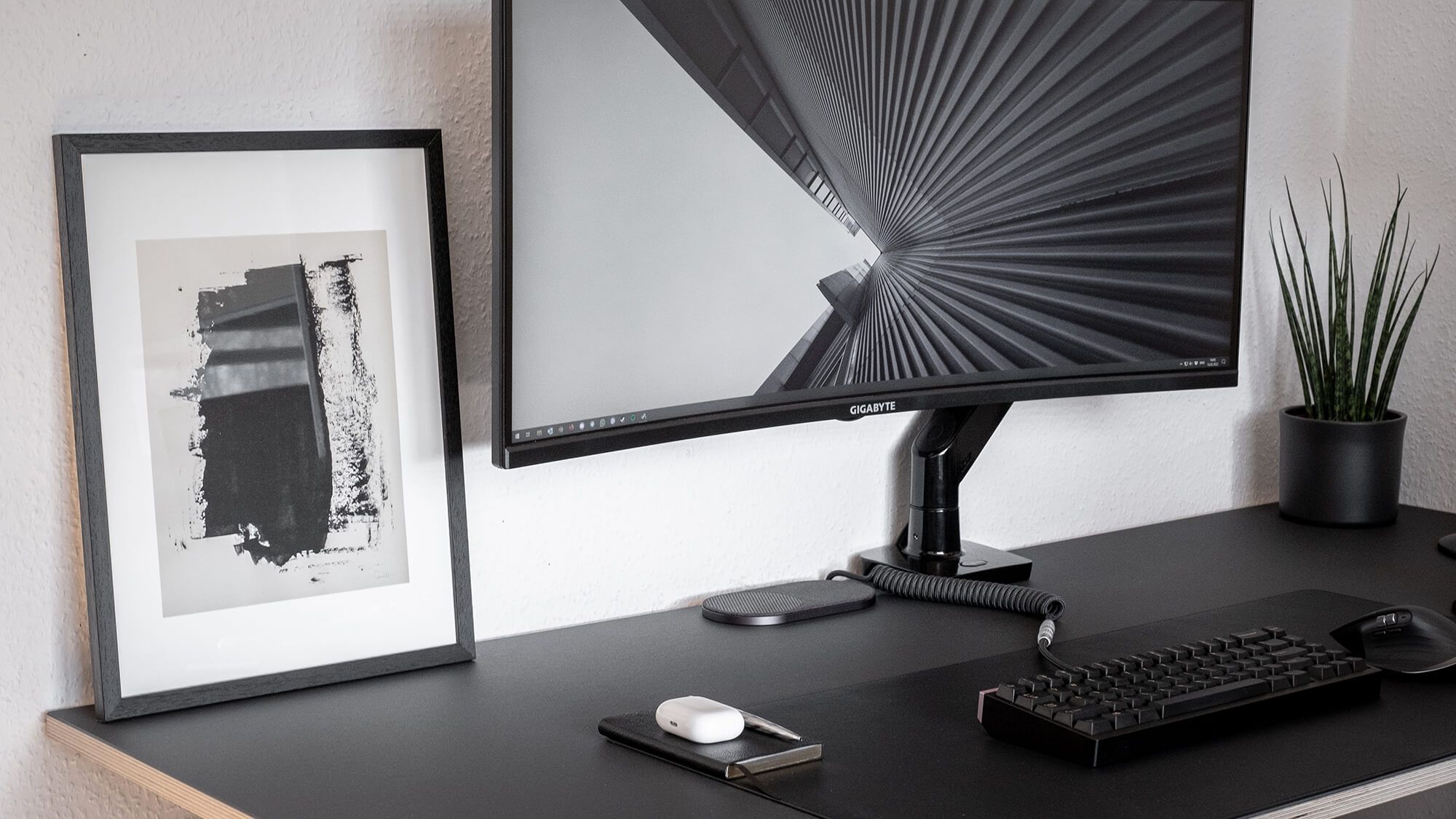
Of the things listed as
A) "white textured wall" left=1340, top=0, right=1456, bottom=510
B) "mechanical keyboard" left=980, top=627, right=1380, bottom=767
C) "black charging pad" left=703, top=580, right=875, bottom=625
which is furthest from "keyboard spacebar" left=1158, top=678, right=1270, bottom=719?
"white textured wall" left=1340, top=0, right=1456, bottom=510

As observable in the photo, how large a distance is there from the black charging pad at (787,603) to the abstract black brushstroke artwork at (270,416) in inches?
12.9

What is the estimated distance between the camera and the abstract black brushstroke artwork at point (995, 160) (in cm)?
122

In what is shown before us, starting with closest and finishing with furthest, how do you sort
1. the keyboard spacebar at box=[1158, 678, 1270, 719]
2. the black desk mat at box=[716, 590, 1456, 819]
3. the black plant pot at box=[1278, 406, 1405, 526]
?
the black desk mat at box=[716, 590, 1456, 819] → the keyboard spacebar at box=[1158, 678, 1270, 719] → the black plant pot at box=[1278, 406, 1405, 526]

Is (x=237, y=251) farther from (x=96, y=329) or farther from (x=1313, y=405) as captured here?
(x=1313, y=405)

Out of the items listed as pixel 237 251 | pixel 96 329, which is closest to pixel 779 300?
pixel 237 251

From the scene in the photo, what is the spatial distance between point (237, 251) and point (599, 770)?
0.50 m

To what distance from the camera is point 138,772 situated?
3.09ft

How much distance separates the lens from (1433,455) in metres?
1.78

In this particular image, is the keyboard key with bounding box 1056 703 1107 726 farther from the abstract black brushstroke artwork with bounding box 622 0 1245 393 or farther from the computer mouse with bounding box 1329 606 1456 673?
the abstract black brushstroke artwork with bounding box 622 0 1245 393

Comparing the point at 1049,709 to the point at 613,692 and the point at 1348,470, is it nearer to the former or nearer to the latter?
the point at 613,692

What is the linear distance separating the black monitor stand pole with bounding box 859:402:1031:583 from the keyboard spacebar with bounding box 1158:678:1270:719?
1.43 feet

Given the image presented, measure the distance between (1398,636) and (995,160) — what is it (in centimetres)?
58

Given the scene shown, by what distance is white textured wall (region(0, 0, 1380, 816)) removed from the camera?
1.02 meters

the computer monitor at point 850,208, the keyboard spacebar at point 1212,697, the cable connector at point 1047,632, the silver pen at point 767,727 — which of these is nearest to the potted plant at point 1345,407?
the computer monitor at point 850,208
